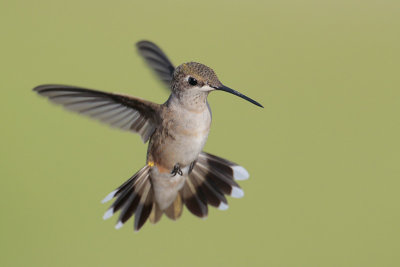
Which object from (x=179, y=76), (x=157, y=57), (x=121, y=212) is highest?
(x=157, y=57)

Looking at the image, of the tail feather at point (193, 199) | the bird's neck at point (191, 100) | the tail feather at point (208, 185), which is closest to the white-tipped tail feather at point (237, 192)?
the tail feather at point (208, 185)

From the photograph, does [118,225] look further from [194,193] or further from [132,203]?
[194,193]

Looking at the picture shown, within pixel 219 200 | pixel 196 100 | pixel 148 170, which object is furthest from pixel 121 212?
pixel 196 100

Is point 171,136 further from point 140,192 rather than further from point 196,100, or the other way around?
point 140,192

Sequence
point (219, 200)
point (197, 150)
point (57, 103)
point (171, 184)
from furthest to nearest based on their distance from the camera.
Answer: point (219, 200)
point (171, 184)
point (197, 150)
point (57, 103)

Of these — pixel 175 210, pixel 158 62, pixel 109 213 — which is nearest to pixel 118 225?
pixel 109 213

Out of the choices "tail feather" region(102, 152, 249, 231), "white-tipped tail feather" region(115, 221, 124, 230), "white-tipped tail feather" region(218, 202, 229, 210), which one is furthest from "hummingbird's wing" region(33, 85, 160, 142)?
"white-tipped tail feather" region(218, 202, 229, 210)
